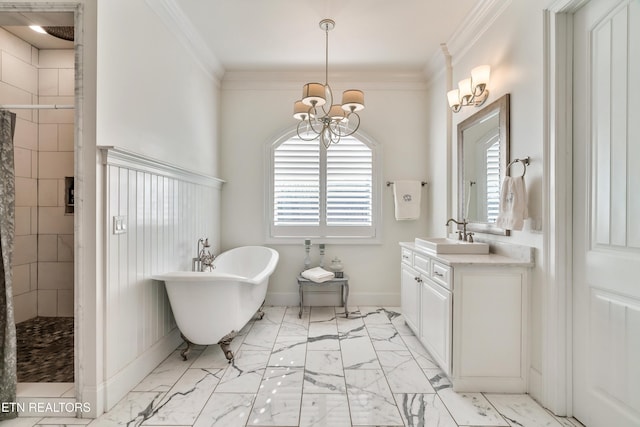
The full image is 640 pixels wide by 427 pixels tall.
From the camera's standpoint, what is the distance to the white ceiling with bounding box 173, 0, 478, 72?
2.59 metres

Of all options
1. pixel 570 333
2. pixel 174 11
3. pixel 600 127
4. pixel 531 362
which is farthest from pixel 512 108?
pixel 174 11

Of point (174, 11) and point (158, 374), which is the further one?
point (174, 11)

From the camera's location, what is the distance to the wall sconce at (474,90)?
8.09 feet

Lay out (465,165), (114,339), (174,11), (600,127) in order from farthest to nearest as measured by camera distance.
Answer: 1. (465,165)
2. (174,11)
3. (114,339)
4. (600,127)

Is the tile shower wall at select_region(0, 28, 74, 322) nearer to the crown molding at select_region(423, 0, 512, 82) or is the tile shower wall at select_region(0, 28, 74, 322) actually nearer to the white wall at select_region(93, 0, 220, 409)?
the white wall at select_region(93, 0, 220, 409)

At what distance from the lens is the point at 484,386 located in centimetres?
203

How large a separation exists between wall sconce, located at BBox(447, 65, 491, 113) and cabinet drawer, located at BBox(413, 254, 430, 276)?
1.35 metres

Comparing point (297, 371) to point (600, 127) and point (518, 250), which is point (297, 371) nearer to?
point (518, 250)

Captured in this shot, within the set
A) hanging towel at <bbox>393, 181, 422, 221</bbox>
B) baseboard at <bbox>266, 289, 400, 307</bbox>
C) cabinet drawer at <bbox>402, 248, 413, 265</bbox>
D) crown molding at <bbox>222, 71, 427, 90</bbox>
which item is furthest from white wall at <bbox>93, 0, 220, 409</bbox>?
hanging towel at <bbox>393, 181, 422, 221</bbox>

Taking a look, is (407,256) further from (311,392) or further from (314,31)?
(314,31)

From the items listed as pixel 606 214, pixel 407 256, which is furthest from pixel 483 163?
pixel 606 214

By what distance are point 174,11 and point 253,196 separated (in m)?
1.98

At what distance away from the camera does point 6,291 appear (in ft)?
5.70

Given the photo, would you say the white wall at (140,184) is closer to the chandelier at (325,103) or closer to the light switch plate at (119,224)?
the light switch plate at (119,224)
